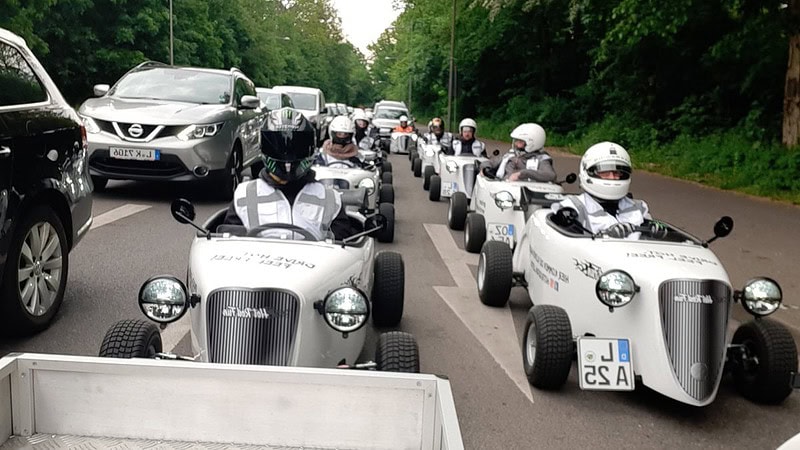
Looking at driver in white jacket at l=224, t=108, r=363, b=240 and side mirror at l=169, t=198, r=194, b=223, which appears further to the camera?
driver in white jacket at l=224, t=108, r=363, b=240

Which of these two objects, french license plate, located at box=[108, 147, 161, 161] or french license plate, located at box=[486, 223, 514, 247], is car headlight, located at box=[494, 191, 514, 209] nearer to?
french license plate, located at box=[486, 223, 514, 247]

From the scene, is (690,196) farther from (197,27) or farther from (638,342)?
(197,27)

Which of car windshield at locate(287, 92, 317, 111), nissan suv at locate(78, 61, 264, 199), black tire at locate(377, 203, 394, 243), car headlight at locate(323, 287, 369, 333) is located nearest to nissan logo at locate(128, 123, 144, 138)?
nissan suv at locate(78, 61, 264, 199)

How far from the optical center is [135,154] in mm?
10906

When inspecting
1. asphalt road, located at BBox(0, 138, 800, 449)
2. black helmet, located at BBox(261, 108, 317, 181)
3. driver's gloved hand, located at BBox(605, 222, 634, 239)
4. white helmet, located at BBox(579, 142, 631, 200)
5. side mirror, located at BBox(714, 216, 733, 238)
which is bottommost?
asphalt road, located at BBox(0, 138, 800, 449)

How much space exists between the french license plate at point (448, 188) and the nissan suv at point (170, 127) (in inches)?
128

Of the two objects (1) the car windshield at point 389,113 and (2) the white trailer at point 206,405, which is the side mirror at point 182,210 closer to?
(2) the white trailer at point 206,405

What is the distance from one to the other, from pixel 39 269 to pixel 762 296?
15.4 ft

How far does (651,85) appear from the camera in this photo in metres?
27.7

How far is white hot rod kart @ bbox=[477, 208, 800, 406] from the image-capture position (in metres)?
4.63

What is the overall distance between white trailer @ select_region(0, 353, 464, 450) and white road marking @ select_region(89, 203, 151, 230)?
23.3 feet

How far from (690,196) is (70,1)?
2465 cm

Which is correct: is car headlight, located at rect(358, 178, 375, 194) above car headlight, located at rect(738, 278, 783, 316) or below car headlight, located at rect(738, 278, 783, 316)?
above

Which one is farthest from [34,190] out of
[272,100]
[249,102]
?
[272,100]
